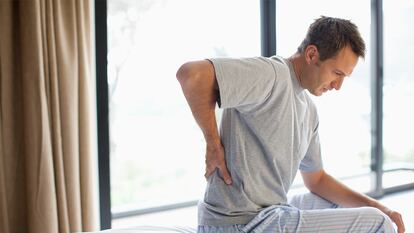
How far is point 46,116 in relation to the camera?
5.94 ft

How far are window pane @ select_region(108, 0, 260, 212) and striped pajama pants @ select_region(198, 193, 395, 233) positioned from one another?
5.75 feet

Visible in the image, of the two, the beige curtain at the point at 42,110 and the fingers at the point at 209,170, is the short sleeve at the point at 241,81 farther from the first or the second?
the beige curtain at the point at 42,110

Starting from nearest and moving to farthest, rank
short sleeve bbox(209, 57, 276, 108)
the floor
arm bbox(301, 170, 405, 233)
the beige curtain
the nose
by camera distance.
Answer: short sleeve bbox(209, 57, 276, 108) < the nose < arm bbox(301, 170, 405, 233) < the beige curtain < the floor

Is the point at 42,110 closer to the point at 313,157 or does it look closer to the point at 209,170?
the point at 209,170

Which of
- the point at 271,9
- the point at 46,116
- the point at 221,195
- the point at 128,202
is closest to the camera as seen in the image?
the point at 221,195

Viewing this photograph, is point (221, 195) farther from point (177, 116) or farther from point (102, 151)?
point (177, 116)

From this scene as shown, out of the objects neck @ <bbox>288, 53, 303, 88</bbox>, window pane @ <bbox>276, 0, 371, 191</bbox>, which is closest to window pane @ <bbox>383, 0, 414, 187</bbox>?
window pane @ <bbox>276, 0, 371, 191</bbox>

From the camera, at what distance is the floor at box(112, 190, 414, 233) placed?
Result: 2.72 m

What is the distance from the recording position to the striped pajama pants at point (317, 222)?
48.3 inches

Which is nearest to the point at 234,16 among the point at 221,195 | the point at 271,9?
the point at 271,9

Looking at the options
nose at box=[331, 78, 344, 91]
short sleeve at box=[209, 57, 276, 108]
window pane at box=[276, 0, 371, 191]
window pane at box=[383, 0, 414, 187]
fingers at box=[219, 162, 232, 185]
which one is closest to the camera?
short sleeve at box=[209, 57, 276, 108]

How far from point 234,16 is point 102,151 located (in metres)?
1.53

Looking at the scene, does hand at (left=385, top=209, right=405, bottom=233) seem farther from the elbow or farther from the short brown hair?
the elbow

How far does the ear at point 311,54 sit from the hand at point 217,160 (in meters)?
0.41
